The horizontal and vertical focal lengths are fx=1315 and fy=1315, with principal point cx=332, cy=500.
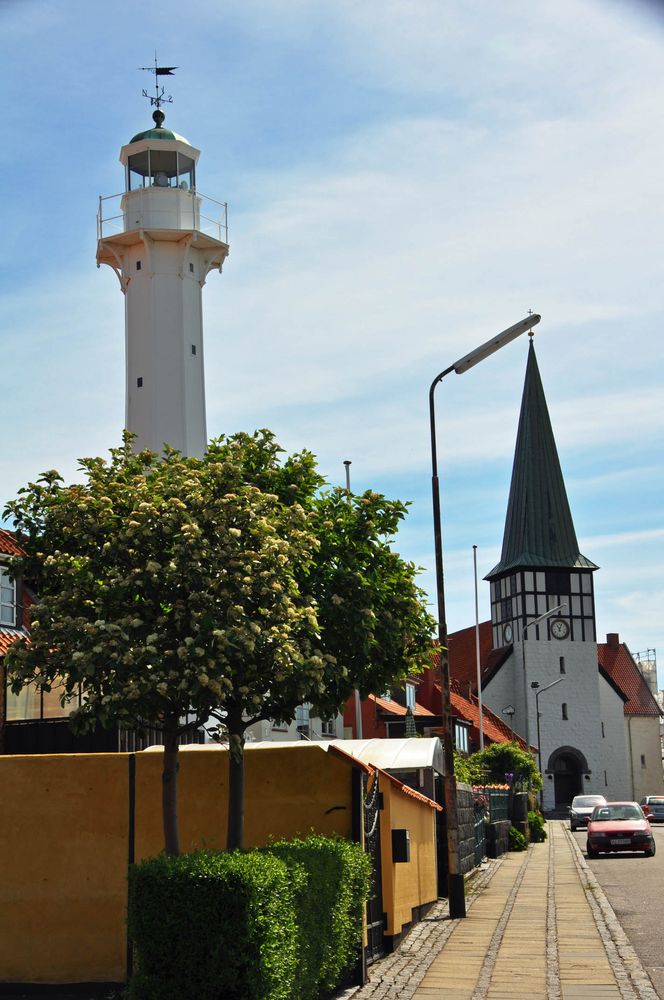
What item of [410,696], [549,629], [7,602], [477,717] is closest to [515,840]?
[7,602]

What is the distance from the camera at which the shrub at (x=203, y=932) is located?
368 inches

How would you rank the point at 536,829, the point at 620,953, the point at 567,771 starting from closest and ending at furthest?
the point at 620,953 < the point at 536,829 < the point at 567,771

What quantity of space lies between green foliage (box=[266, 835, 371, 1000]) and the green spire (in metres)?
85.6

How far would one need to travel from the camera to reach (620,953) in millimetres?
15398

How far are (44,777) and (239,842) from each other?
2.14 meters

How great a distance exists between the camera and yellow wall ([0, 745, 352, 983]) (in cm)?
1325

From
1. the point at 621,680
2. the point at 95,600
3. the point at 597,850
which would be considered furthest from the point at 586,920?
the point at 621,680

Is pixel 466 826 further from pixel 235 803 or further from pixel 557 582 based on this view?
pixel 557 582

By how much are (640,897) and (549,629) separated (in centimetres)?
7735

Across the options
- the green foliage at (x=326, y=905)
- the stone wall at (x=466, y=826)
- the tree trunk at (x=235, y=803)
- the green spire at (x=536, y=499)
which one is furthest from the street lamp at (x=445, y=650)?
the green spire at (x=536, y=499)

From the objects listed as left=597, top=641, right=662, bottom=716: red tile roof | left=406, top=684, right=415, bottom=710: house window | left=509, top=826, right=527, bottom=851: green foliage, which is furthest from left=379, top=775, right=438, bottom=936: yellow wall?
left=597, top=641, right=662, bottom=716: red tile roof

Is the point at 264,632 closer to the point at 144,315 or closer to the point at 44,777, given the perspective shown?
the point at 44,777

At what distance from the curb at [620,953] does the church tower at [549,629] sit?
241 ft

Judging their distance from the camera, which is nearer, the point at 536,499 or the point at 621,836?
the point at 621,836
